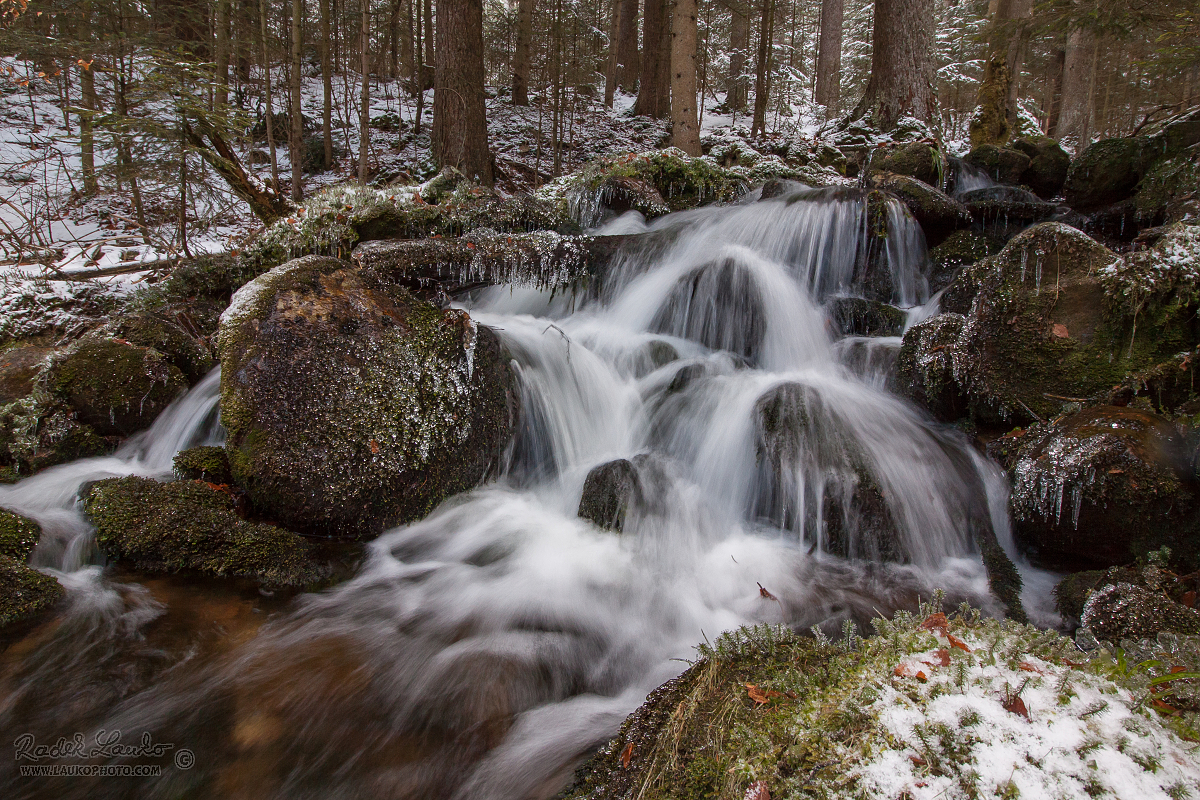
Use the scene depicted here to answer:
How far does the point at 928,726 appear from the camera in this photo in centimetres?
151

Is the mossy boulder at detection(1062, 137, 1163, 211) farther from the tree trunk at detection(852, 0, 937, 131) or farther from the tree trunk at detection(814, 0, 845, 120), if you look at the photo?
the tree trunk at detection(814, 0, 845, 120)

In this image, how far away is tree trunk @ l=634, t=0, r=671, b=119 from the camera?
53.4 ft

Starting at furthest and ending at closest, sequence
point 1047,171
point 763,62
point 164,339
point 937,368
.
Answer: point 763,62, point 1047,171, point 164,339, point 937,368

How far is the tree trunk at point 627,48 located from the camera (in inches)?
785

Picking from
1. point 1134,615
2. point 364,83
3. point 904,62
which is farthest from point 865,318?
point 364,83

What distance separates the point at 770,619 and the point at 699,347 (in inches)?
139

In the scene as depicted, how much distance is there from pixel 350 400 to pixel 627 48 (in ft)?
77.0

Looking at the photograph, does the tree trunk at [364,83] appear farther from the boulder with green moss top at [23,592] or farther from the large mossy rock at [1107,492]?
the large mossy rock at [1107,492]

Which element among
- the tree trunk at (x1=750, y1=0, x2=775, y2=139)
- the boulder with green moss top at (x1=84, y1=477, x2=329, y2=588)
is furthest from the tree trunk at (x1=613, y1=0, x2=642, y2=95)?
the boulder with green moss top at (x1=84, y1=477, x2=329, y2=588)

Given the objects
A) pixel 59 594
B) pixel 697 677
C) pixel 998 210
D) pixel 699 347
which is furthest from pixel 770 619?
pixel 998 210

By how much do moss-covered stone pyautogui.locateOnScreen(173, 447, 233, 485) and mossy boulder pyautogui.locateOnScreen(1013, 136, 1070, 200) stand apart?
11244 mm

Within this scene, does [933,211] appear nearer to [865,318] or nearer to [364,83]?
[865,318]

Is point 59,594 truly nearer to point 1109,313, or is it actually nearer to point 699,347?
point 699,347

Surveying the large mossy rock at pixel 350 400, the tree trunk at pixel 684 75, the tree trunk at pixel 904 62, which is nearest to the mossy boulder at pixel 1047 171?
the tree trunk at pixel 904 62
